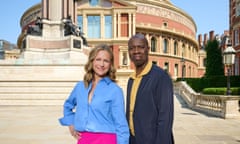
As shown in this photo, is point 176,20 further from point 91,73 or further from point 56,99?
point 91,73

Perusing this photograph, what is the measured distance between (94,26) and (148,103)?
49.9 metres

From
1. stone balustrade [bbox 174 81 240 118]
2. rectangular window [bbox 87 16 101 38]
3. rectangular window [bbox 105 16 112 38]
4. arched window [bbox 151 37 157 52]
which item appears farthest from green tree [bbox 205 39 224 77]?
arched window [bbox 151 37 157 52]

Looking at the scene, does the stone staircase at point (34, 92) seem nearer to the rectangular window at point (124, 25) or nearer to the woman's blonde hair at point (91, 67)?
the woman's blonde hair at point (91, 67)

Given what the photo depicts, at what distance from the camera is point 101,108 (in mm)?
2705

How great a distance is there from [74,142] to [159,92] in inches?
161

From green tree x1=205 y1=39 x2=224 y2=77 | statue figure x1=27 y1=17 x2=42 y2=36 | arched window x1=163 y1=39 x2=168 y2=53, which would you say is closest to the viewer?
statue figure x1=27 y1=17 x2=42 y2=36

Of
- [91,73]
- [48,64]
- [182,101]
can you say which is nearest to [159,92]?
[91,73]

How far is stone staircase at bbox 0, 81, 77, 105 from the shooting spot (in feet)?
51.6

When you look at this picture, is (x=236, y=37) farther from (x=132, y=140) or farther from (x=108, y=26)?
(x=132, y=140)

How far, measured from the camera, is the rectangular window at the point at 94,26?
51.5 m

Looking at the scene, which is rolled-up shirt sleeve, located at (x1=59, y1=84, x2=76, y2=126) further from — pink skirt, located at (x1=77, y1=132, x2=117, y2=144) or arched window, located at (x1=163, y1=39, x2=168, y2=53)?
arched window, located at (x1=163, y1=39, x2=168, y2=53)

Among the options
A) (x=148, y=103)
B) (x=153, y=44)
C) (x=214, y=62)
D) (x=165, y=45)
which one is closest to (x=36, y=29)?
(x=148, y=103)

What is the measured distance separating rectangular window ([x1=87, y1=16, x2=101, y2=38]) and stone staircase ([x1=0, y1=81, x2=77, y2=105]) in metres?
35.7

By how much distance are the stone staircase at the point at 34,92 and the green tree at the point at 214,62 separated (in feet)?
76.0
